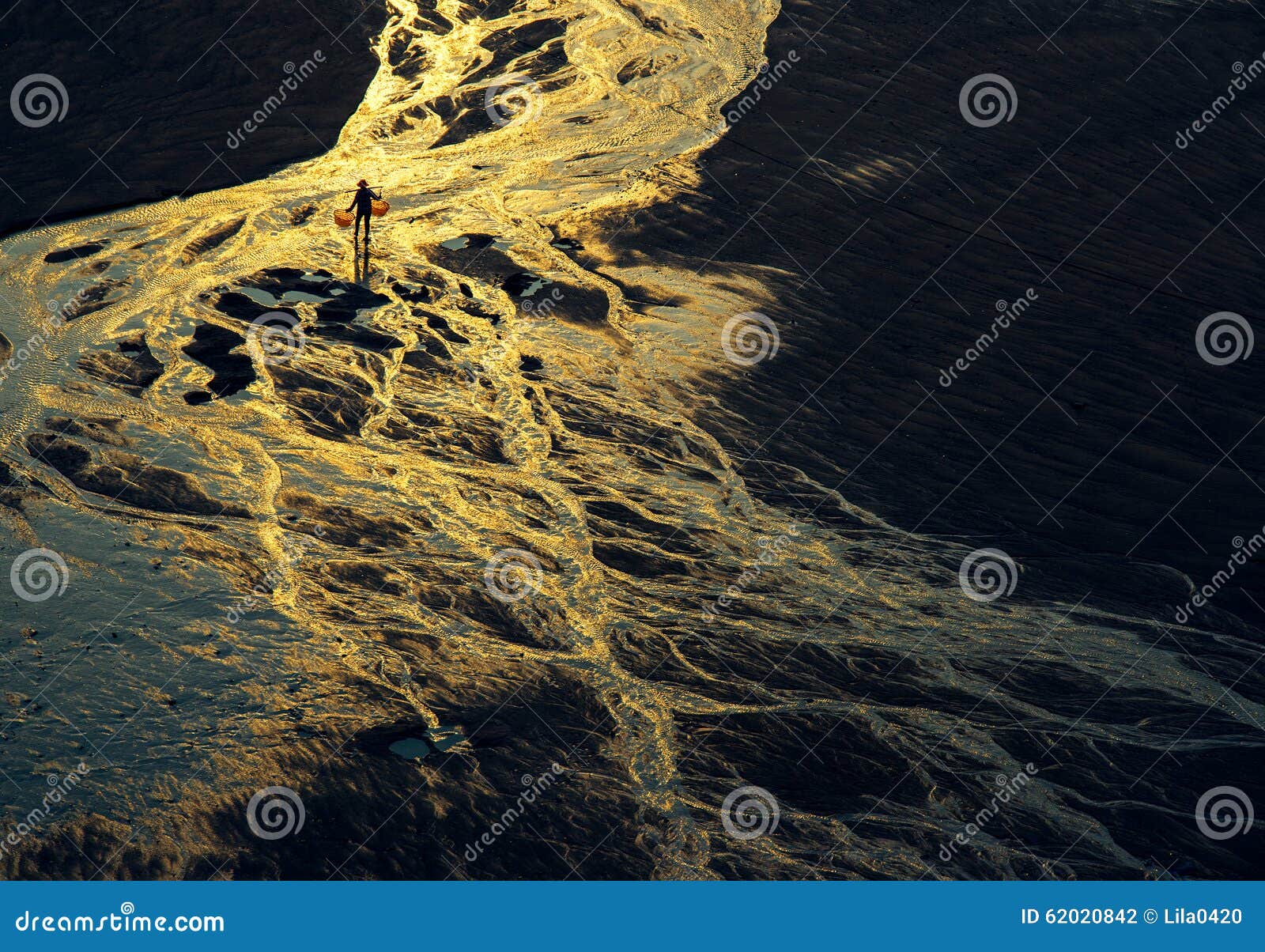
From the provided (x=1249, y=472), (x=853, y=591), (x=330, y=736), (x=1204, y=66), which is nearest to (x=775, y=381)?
(x=853, y=591)

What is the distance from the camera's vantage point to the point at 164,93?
59.1 feet

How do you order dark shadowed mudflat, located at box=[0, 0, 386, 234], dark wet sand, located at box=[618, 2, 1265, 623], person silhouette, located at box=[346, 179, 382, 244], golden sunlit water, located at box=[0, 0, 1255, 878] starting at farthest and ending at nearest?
dark shadowed mudflat, located at box=[0, 0, 386, 234]
person silhouette, located at box=[346, 179, 382, 244]
dark wet sand, located at box=[618, 2, 1265, 623]
golden sunlit water, located at box=[0, 0, 1255, 878]

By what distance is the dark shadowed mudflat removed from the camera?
16453mm

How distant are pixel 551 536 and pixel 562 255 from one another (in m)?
5.42

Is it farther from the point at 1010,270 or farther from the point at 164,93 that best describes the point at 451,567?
the point at 164,93

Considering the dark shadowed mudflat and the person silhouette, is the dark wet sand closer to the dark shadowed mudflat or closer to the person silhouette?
the person silhouette

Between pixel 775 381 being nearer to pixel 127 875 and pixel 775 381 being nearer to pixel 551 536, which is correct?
pixel 551 536

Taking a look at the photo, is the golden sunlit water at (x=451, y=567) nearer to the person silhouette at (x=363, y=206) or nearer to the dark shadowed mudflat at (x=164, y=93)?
the person silhouette at (x=363, y=206)

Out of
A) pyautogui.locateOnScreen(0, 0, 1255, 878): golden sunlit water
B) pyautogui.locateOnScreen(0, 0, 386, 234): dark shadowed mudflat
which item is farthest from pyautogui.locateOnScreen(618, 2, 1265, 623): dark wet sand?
pyautogui.locateOnScreen(0, 0, 386, 234): dark shadowed mudflat

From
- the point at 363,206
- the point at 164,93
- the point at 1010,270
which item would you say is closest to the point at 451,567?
the point at 363,206

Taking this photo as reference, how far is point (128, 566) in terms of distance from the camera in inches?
441

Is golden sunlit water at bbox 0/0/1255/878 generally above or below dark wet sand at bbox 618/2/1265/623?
below

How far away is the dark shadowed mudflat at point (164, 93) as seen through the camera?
16.5 metres

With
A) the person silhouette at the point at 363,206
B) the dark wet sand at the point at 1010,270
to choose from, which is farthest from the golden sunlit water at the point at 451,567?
the dark wet sand at the point at 1010,270
